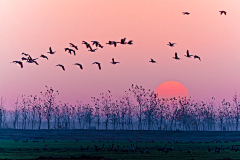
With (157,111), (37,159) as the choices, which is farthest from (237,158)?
(157,111)

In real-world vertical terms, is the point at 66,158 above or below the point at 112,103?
below

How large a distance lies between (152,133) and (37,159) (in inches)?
2608

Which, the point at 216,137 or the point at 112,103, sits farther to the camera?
the point at 112,103

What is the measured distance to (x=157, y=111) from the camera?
148625 mm

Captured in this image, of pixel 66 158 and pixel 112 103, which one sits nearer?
pixel 66 158

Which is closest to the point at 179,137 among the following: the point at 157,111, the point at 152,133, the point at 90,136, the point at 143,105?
the point at 152,133

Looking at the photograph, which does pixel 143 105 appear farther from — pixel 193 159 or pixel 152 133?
pixel 193 159

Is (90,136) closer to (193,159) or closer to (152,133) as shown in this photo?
(152,133)

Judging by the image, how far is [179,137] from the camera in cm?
9919

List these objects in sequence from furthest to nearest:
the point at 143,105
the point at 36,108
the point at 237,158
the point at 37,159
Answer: the point at 36,108, the point at 143,105, the point at 237,158, the point at 37,159

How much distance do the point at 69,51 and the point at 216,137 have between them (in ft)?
216

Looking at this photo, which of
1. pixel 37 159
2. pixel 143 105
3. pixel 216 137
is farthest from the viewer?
pixel 143 105

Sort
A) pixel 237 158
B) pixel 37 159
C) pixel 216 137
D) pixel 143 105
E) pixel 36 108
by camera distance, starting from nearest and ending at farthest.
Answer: pixel 37 159
pixel 237 158
pixel 216 137
pixel 143 105
pixel 36 108

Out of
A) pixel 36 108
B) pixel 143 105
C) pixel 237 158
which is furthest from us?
pixel 36 108
